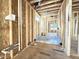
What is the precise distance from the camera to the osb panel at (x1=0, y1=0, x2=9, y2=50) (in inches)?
163

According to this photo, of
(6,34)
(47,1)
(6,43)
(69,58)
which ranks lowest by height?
(69,58)

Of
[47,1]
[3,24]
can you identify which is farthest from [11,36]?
[47,1]

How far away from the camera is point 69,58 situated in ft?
16.5

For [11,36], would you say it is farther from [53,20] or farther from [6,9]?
[53,20]

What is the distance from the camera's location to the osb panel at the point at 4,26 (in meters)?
4.14

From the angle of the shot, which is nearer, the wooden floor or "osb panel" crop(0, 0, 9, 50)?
"osb panel" crop(0, 0, 9, 50)

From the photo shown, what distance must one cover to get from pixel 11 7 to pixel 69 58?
2.87 m

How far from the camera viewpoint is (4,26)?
14.2 feet

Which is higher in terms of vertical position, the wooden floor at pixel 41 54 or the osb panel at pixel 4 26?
the osb panel at pixel 4 26

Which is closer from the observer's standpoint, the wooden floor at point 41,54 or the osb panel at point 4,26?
the osb panel at point 4,26

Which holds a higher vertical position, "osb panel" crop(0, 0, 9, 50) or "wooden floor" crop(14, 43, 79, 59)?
"osb panel" crop(0, 0, 9, 50)

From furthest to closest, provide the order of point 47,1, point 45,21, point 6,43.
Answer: point 45,21, point 47,1, point 6,43

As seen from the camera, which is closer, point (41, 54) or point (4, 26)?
point (4, 26)

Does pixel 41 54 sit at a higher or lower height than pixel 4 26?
lower
